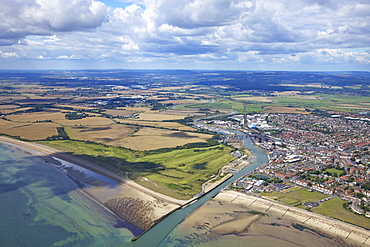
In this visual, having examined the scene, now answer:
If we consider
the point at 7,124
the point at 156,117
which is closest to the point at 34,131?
the point at 7,124

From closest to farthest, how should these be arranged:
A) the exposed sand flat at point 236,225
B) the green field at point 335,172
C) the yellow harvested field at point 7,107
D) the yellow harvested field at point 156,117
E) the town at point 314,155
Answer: the exposed sand flat at point 236,225
the town at point 314,155
the green field at point 335,172
the yellow harvested field at point 156,117
the yellow harvested field at point 7,107

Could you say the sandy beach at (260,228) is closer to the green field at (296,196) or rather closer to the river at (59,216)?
the green field at (296,196)

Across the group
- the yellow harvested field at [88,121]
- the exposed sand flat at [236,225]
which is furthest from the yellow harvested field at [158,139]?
the exposed sand flat at [236,225]

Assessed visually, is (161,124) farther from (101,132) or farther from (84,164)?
(84,164)

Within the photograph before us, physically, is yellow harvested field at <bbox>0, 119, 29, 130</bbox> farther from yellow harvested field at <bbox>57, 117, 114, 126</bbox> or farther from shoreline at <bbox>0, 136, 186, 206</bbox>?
shoreline at <bbox>0, 136, 186, 206</bbox>

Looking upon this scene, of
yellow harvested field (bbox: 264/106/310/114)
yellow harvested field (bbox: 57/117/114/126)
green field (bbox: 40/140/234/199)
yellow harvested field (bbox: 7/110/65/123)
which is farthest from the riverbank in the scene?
yellow harvested field (bbox: 264/106/310/114)

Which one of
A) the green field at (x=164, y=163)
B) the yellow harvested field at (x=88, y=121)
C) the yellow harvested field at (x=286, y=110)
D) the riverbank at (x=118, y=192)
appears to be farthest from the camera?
the yellow harvested field at (x=286, y=110)

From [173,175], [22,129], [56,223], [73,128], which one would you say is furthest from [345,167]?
[22,129]

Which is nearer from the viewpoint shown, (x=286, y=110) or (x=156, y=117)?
(x=156, y=117)
